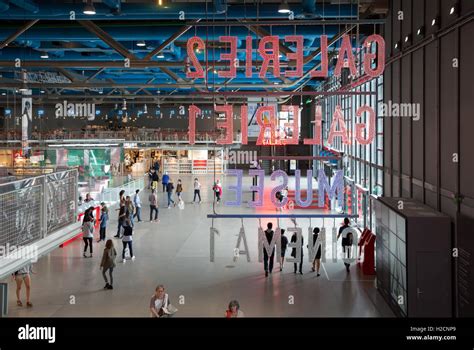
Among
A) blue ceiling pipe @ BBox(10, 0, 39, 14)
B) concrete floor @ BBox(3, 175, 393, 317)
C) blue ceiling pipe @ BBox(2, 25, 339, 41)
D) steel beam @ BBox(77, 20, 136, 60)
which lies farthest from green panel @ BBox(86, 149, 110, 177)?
blue ceiling pipe @ BBox(10, 0, 39, 14)

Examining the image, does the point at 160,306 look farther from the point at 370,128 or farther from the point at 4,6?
the point at 4,6

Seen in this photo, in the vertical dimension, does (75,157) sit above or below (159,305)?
above

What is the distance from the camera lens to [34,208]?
16.3ft

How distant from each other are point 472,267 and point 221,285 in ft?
20.0

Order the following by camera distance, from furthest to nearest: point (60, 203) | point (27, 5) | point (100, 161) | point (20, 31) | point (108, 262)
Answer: point (100, 161) → point (20, 31) → point (108, 262) → point (27, 5) → point (60, 203)

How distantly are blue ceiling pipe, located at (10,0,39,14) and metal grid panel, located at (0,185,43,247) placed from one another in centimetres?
800

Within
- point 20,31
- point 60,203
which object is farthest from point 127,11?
point 60,203

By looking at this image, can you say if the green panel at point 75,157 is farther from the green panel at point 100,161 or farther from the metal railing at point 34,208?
the metal railing at point 34,208

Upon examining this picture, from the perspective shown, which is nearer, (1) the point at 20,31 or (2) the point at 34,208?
(2) the point at 34,208

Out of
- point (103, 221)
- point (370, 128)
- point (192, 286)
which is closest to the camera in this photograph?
point (370, 128)

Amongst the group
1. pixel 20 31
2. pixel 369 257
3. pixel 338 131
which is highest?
pixel 20 31

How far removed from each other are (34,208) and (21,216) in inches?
7.0

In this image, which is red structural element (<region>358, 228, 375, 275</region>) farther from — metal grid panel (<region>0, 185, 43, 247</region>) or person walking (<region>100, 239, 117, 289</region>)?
metal grid panel (<region>0, 185, 43, 247</region>)
